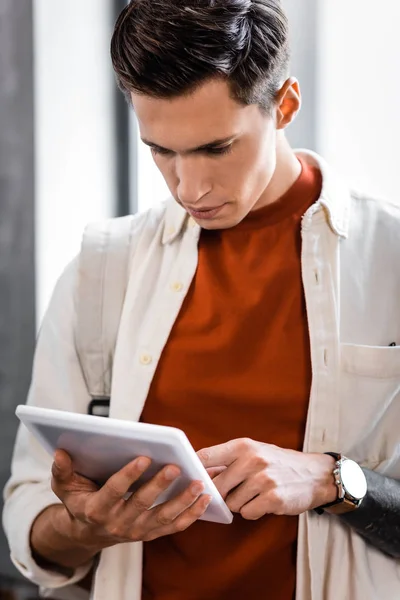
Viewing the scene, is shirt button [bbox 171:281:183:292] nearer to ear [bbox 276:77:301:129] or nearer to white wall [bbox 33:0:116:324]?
ear [bbox 276:77:301:129]

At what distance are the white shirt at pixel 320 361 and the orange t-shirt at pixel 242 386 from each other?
2 centimetres

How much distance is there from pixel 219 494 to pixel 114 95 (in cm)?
129

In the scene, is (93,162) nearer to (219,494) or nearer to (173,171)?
(173,171)

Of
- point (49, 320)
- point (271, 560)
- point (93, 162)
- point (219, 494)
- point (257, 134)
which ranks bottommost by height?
point (271, 560)

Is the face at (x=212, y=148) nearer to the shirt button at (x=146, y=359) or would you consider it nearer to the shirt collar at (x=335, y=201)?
the shirt collar at (x=335, y=201)

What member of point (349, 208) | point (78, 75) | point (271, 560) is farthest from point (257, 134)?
point (78, 75)

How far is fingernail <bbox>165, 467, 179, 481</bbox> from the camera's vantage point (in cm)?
98

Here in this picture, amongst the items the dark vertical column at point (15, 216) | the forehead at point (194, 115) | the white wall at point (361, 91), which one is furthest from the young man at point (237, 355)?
the dark vertical column at point (15, 216)

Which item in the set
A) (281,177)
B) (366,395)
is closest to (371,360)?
(366,395)

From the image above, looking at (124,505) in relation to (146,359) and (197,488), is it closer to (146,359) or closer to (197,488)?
(197,488)

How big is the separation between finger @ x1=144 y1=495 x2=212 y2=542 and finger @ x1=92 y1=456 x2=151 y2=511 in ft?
0.20

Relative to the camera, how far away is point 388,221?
1.23 meters

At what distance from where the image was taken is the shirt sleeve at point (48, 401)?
128cm

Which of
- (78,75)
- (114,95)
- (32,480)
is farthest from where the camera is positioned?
(114,95)
